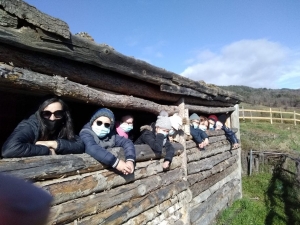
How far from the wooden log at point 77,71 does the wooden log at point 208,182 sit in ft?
7.89

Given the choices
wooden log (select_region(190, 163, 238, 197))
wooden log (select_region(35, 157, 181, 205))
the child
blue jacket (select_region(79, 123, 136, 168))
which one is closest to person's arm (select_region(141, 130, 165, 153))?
wooden log (select_region(35, 157, 181, 205))

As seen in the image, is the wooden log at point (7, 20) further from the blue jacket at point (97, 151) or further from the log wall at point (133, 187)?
the blue jacket at point (97, 151)

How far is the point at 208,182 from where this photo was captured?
696 cm

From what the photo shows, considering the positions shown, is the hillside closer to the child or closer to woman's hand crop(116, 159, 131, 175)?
the child

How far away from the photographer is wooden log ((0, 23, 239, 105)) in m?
2.46

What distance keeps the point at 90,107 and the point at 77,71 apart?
1.91 m

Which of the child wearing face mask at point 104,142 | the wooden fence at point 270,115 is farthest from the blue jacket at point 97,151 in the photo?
the wooden fence at point 270,115

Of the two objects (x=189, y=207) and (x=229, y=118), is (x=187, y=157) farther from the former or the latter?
(x=229, y=118)

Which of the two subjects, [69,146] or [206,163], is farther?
[206,163]

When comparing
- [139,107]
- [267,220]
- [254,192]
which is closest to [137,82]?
[139,107]

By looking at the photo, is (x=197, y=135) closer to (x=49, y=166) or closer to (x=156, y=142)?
(x=156, y=142)

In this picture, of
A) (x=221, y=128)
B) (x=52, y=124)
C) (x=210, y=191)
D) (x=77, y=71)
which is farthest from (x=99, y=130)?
(x=221, y=128)

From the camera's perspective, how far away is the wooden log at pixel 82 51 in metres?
2.46

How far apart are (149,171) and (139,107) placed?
1002 mm
